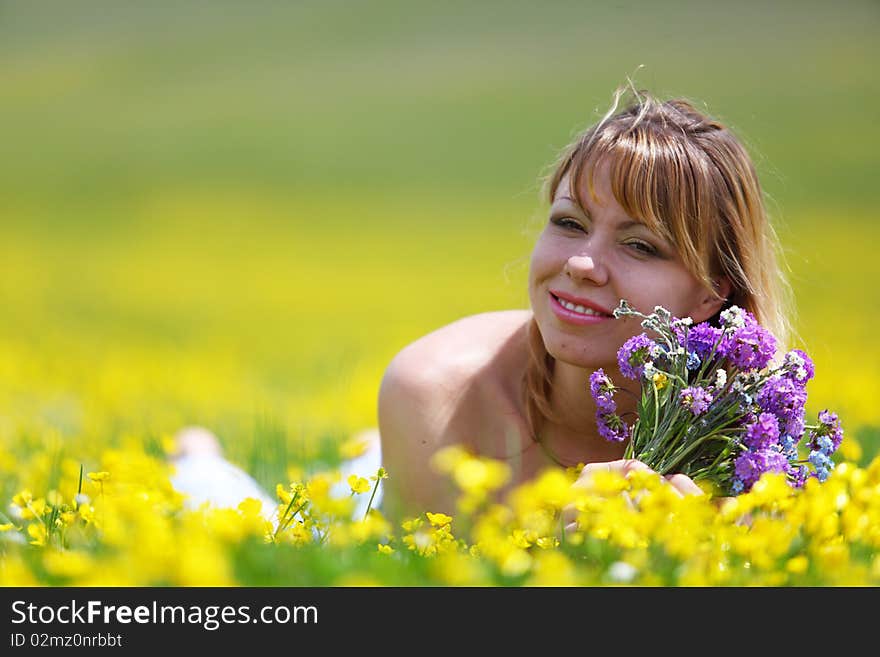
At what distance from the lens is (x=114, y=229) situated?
20.8m

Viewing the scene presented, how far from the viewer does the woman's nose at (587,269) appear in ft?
10.6

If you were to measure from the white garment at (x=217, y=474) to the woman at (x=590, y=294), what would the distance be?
2.26 feet

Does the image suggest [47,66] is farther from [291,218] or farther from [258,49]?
[291,218]

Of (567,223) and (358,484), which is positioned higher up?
(567,223)

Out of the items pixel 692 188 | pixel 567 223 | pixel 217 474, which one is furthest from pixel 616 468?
pixel 217 474

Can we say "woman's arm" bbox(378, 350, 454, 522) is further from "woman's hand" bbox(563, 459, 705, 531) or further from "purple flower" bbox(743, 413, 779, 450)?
"purple flower" bbox(743, 413, 779, 450)

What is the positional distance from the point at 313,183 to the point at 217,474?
20.9 meters

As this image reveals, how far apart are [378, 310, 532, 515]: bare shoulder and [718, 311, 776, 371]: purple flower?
122cm

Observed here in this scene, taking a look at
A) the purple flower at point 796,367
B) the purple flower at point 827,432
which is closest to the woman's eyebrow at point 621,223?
the purple flower at point 796,367

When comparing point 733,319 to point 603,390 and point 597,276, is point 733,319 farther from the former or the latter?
point 597,276

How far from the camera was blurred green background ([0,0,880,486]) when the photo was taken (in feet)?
29.0

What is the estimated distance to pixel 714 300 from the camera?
3602mm
